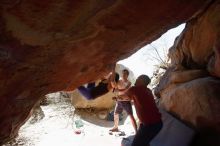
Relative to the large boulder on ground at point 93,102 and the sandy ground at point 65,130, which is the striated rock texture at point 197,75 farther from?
the large boulder on ground at point 93,102

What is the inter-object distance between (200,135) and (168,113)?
1311 mm

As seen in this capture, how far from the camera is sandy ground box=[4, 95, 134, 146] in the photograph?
834cm

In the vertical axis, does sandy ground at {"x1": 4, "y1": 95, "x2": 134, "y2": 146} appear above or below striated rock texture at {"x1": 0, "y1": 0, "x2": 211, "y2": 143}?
below

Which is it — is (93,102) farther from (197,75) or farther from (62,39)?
(62,39)

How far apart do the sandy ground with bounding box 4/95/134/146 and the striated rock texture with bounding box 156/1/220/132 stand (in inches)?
63.9

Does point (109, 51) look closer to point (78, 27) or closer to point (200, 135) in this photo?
point (78, 27)

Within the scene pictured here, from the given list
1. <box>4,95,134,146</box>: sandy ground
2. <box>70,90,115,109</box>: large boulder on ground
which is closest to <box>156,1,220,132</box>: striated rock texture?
<box>4,95,134,146</box>: sandy ground

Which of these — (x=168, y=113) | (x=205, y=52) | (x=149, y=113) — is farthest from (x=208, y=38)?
(x=149, y=113)

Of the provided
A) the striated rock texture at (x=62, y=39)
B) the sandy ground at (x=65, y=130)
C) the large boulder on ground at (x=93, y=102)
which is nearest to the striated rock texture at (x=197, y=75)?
the sandy ground at (x=65, y=130)

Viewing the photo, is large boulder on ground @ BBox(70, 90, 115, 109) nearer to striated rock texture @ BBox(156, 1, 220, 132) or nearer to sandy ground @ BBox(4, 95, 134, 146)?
sandy ground @ BBox(4, 95, 134, 146)

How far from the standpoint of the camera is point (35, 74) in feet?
12.4

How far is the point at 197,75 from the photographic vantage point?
7395 millimetres

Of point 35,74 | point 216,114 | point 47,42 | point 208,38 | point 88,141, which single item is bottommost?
point 88,141

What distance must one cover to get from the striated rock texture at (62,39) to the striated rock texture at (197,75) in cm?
208
